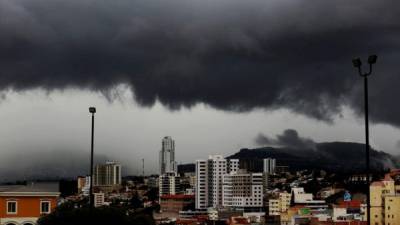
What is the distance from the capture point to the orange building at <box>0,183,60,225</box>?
51.8 metres

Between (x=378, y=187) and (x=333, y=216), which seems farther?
(x=333, y=216)

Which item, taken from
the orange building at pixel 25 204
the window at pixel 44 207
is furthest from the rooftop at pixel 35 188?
the window at pixel 44 207

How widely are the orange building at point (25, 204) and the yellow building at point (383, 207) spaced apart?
8319cm

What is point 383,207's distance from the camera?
129 m

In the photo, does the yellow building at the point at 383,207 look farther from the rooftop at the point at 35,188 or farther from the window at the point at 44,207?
the window at the point at 44,207

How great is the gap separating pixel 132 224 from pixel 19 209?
27.2 ft

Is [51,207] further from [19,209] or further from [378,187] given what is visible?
[378,187]

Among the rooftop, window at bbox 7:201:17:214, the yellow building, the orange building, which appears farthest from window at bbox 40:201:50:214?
the yellow building

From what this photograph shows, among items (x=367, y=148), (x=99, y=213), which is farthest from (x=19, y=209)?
(x=367, y=148)

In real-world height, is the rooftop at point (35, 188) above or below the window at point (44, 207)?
above

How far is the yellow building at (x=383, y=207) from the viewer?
127m

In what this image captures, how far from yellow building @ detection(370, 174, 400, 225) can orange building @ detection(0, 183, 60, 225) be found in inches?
3275

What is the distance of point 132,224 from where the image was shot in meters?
56.7

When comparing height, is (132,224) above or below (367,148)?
below
